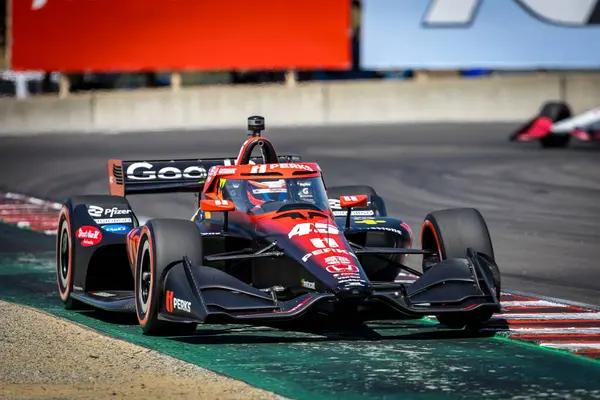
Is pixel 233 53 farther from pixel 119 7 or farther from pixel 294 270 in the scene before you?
pixel 294 270

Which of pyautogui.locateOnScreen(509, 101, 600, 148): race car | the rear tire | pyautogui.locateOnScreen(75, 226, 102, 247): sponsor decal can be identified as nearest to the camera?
pyautogui.locateOnScreen(75, 226, 102, 247): sponsor decal

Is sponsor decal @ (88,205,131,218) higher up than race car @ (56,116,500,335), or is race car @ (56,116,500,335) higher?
sponsor decal @ (88,205,131,218)

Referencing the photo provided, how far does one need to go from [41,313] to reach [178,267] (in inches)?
76.7

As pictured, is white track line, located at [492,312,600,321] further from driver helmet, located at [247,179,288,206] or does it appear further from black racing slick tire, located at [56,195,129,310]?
black racing slick tire, located at [56,195,129,310]

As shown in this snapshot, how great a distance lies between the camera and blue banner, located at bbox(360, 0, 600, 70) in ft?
123

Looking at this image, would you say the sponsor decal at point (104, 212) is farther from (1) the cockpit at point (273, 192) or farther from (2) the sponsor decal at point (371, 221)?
(2) the sponsor decal at point (371, 221)

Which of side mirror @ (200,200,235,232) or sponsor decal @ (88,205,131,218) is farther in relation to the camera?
sponsor decal @ (88,205,131,218)

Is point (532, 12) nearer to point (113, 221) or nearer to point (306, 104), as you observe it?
point (306, 104)

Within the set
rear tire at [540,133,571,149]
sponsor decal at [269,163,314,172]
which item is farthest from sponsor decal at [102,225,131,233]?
rear tire at [540,133,571,149]

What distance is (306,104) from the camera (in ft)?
123

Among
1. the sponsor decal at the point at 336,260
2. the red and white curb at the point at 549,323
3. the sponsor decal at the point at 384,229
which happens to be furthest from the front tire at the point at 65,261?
the red and white curb at the point at 549,323

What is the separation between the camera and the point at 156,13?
38188mm

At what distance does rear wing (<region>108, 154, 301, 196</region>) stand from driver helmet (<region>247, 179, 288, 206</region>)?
1968 millimetres

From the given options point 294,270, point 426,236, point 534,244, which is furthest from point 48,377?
point 534,244
